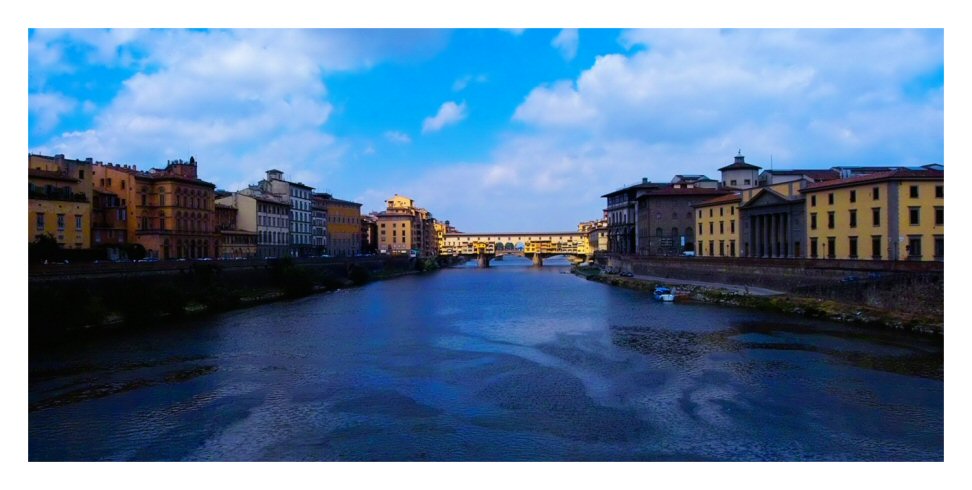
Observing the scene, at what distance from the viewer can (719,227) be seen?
193ft

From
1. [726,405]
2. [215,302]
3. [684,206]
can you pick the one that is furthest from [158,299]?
[684,206]

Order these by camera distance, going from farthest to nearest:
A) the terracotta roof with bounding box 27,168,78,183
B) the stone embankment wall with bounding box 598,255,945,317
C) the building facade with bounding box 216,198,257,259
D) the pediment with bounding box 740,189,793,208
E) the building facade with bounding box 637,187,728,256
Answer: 1. the building facade with bounding box 637,187,728,256
2. the building facade with bounding box 216,198,257,259
3. the pediment with bounding box 740,189,793,208
4. the terracotta roof with bounding box 27,168,78,183
5. the stone embankment wall with bounding box 598,255,945,317

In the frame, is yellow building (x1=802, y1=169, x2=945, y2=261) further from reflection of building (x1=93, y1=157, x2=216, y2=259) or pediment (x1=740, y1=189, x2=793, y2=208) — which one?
reflection of building (x1=93, y1=157, x2=216, y2=259)

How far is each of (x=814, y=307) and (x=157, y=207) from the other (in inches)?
1873

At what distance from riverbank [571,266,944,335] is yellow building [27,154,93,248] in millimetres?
38599

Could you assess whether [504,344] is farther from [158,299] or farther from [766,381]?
[158,299]

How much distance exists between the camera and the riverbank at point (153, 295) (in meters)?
28.4

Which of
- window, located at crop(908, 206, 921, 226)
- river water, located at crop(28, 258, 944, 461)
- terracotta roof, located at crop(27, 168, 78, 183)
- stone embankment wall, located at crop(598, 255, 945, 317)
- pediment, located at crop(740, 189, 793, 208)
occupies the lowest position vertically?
river water, located at crop(28, 258, 944, 461)

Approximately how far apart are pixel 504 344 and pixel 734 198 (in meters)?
35.4

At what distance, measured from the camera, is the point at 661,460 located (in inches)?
549

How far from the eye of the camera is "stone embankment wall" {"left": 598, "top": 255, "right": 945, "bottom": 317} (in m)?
28.4

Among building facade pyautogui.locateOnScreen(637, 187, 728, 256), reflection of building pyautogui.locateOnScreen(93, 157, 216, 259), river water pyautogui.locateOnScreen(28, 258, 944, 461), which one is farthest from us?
building facade pyautogui.locateOnScreen(637, 187, 728, 256)

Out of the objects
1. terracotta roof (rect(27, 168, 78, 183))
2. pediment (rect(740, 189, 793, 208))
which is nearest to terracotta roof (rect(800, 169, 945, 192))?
pediment (rect(740, 189, 793, 208))

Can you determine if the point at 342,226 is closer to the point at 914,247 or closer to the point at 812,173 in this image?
the point at 812,173
